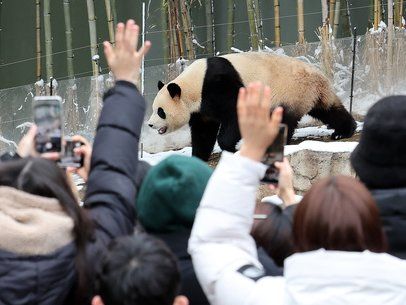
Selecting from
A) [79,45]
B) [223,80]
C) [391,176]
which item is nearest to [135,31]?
[391,176]

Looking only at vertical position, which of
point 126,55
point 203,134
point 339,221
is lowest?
point 203,134

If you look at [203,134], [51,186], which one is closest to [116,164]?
[51,186]

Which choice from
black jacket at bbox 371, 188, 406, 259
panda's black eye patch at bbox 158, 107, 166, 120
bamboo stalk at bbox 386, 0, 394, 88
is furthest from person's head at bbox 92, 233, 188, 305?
bamboo stalk at bbox 386, 0, 394, 88

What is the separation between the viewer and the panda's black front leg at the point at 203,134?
7.72 meters

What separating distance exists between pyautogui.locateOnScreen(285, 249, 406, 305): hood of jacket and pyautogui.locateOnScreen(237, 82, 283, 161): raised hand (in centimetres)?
27

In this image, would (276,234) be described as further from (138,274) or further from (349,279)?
(138,274)

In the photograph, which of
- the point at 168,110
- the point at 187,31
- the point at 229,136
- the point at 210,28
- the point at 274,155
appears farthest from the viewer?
the point at 210,28

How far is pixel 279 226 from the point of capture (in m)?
1.83

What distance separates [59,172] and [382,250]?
73 centimetres

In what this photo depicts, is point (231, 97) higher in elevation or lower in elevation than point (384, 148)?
lower

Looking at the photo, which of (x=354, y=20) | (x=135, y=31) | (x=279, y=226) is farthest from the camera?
(x=354, y=20)

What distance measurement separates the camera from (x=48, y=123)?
1.79 meters

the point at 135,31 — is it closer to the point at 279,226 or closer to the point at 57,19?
the point at 279,226

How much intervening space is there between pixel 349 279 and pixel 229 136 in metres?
5.87
